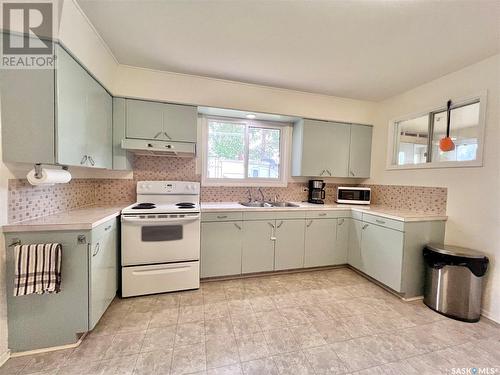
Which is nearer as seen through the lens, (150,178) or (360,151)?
(150,178)

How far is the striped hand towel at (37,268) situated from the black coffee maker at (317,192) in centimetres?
287

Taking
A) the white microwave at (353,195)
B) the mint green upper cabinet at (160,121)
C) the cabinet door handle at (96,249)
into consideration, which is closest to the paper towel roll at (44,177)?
the cabinet door handle at (96,249)

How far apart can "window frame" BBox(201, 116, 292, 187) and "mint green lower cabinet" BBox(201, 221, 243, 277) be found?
2.40 ft

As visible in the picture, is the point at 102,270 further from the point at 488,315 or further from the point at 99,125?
the point at 488,315

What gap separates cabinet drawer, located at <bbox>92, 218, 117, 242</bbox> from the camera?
1601 mm

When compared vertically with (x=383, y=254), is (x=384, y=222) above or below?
above

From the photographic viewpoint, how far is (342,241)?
2914mm

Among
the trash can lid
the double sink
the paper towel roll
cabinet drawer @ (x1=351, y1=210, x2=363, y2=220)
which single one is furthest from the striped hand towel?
the trash can lid

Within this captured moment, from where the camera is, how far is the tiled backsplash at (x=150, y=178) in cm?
157

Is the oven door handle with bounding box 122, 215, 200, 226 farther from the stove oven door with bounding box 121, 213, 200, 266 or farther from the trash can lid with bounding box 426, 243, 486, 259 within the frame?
the trash can lid with bounding box 426, 243, 486, 259

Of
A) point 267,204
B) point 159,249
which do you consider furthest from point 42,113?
point 267,204

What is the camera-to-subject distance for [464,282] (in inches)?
76.3

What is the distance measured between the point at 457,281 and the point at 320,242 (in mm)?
1315

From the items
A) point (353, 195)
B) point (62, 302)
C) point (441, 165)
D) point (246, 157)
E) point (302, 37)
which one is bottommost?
point (62, 302)
